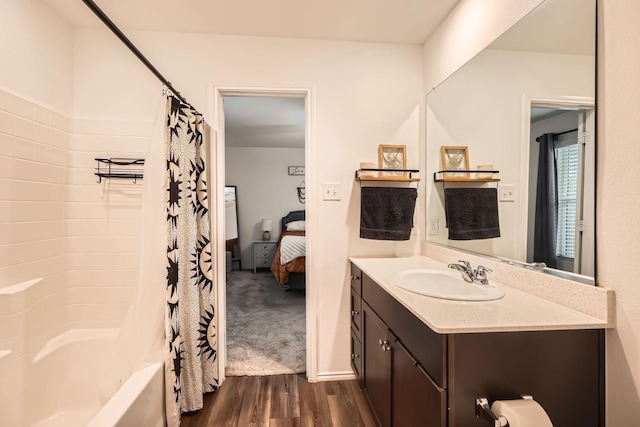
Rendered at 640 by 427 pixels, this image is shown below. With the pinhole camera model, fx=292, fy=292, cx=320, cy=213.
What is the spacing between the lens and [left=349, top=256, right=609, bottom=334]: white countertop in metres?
0.91

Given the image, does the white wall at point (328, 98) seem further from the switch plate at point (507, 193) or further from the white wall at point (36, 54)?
the switch plate at point (507, 193)

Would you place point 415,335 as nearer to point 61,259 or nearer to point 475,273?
point 475,273

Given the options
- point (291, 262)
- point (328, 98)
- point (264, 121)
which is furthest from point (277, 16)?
point (291, 262)

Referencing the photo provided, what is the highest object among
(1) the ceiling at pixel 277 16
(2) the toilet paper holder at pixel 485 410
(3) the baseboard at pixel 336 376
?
(1) the ceiling at pixel 277 16

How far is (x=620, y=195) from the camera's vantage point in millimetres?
923

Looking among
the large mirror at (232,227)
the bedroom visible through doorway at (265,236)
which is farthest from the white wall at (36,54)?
the large mirror at (232,227)

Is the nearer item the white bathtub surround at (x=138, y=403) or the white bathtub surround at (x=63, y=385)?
the white bathtub surround at (x=138, y=403)

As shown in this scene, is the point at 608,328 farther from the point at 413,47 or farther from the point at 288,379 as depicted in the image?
the point at 413,47

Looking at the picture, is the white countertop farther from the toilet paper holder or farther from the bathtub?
the bathtub

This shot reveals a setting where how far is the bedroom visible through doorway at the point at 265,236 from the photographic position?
97.7 inches

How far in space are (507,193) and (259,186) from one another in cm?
473

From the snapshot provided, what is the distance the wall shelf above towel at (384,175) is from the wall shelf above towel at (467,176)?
14 cm

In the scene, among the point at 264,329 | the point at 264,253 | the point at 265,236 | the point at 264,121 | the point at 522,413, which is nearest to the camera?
the point at 522,413

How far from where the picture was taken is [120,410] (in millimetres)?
1068
